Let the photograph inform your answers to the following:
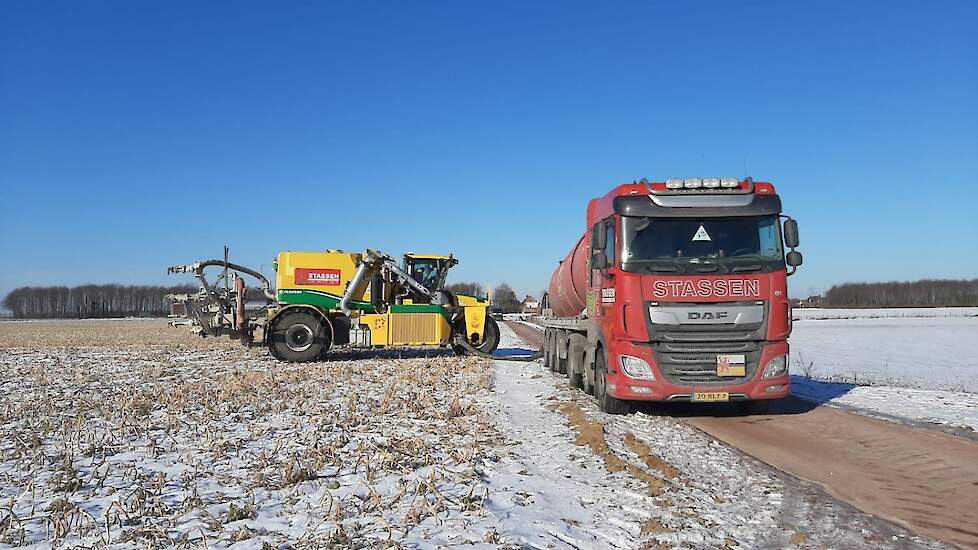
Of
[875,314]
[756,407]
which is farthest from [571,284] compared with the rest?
[875,314]

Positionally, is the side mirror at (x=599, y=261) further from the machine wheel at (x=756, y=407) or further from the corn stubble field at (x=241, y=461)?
the machine wheel at (x=756, y=407)

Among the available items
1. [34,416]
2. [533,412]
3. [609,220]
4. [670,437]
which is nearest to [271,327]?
[34,416]

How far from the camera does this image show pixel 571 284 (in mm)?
13688

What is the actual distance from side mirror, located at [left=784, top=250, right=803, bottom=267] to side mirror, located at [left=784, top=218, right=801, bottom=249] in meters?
0.09

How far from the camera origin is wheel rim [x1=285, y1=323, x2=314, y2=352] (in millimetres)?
18739

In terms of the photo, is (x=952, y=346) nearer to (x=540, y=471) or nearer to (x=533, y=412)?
(x=533, y=412)

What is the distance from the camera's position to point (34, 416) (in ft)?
32.2

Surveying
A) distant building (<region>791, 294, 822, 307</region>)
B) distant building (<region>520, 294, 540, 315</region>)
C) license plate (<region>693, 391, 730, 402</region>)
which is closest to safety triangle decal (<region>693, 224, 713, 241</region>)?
license plate (<region>693, 391, 730, 402</region>)

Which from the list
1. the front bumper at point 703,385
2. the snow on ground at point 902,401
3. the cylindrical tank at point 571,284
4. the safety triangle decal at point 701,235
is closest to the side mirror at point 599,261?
the front bumper at point 703,385

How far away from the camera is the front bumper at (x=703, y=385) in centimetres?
922

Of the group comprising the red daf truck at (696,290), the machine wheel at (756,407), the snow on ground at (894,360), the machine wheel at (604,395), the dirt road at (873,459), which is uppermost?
the red daf truck at (696,290)

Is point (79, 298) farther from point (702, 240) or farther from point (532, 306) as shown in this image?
point (702, 240)

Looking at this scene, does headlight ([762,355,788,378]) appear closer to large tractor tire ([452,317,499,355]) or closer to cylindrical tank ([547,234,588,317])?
cylindrical tank ([547,234,588,317])

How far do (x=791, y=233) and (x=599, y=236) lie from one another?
255cm
